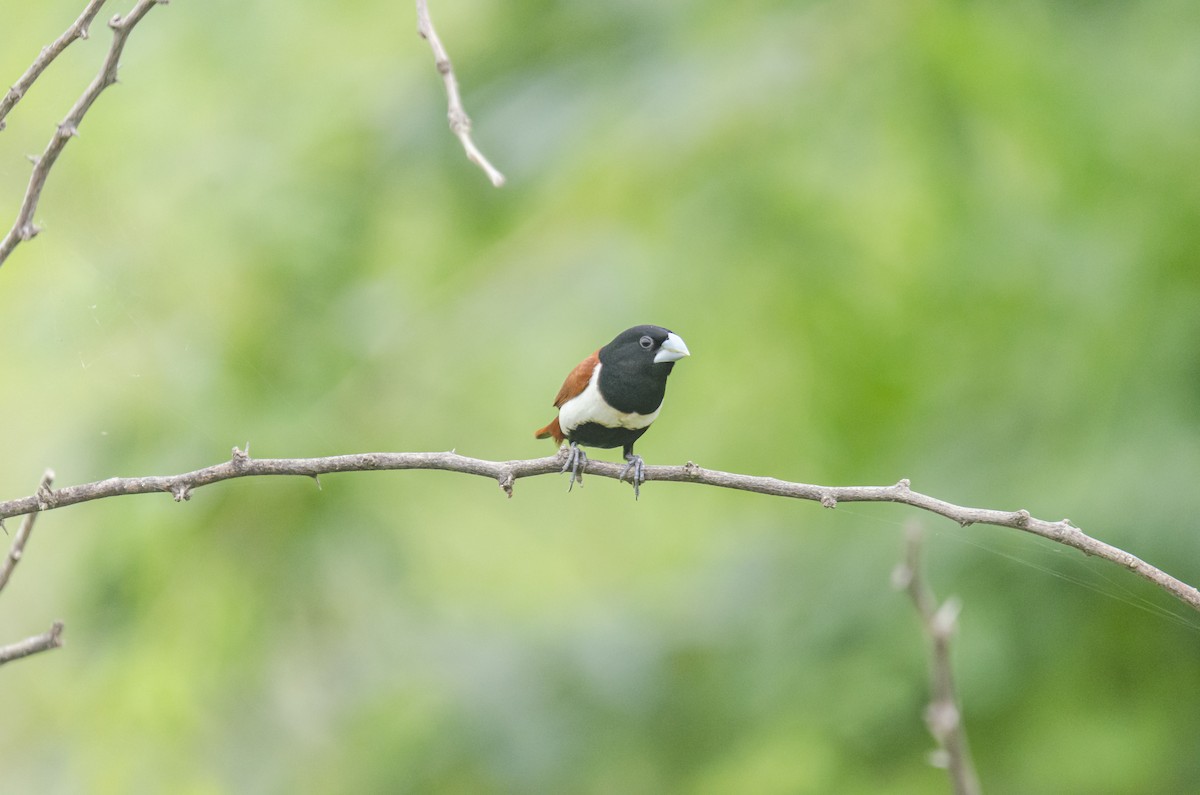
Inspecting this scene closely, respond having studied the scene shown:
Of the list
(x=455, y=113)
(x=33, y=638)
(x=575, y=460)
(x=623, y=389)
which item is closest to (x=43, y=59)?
(x=455, y=113)

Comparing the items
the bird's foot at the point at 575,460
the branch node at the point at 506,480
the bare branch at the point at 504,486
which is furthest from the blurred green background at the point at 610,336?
the branch node at the point at 506,480

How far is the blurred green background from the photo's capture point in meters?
3.98

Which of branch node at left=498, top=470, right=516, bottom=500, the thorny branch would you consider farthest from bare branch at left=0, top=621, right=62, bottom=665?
branch node at left=498, top=470, right=516, bottom=500

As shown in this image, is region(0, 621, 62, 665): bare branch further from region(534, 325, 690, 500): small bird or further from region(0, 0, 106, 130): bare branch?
region(534, 325, 690, 500): small bird

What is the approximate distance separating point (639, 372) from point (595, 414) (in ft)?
0.53

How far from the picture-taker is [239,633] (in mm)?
4355

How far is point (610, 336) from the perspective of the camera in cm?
490

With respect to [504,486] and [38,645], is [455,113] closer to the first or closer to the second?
[504,486]

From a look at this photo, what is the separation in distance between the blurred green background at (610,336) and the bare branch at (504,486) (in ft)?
7.00

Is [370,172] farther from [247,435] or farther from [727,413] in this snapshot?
[727,413]

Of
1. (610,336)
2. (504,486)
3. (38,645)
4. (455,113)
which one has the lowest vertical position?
(38,645)

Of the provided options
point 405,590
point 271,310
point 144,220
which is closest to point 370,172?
point 271,310

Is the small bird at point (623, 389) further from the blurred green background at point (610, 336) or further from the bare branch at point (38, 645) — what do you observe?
the blurred green background at point (610, 336)

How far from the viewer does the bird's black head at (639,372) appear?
276cm
